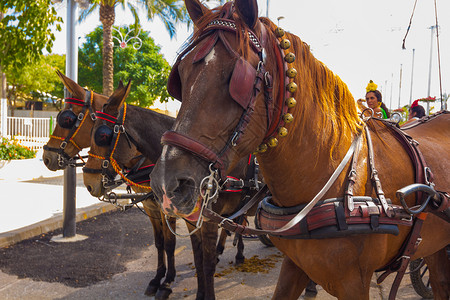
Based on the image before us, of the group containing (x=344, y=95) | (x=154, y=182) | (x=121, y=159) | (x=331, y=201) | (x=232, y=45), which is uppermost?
(x=232, y=45)

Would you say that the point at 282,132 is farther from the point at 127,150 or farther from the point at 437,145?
the point at 127,150

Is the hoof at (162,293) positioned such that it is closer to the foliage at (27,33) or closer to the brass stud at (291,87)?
the brass stud at (291,87)

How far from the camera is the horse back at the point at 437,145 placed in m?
2.22

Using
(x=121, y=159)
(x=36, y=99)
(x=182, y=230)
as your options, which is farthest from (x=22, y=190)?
(x=36, y=99)

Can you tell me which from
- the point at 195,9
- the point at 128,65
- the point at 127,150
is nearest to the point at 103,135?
the point at 127,150

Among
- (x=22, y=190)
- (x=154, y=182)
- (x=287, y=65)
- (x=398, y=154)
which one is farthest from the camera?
(x=22, y=190)

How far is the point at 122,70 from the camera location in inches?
1253

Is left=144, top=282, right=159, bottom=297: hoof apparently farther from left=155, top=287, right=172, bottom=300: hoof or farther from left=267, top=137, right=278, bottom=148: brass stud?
left=267, top=137, right=278, bottom=148: brass stud

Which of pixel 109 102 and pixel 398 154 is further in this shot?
pixel 109 102

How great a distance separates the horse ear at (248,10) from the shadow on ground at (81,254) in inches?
152

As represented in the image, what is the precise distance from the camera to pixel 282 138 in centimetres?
174

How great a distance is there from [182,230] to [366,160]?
5.22 meters

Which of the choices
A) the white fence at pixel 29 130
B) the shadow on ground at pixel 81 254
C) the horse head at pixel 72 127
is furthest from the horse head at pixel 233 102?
the white fence at pixel 29 130

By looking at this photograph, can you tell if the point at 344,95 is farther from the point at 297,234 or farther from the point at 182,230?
the point at 182,230
